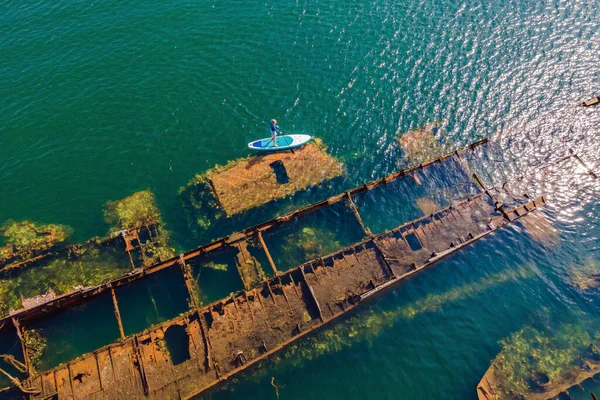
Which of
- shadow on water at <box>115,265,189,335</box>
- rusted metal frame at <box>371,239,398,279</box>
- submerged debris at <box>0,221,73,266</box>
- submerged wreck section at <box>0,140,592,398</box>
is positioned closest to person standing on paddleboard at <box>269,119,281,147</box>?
submerged wreck section at <box>0,140,592,398</box>

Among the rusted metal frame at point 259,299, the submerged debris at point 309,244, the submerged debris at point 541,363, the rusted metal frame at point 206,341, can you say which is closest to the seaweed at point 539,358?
the submerged debris at point 541,363

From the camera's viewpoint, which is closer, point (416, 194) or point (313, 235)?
point (313, 235)

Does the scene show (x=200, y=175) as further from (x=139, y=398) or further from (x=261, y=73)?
(x=139, y=398)

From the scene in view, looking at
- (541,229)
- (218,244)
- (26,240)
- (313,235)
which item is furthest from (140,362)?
(541,229)

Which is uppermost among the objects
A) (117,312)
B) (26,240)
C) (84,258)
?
(26,240)

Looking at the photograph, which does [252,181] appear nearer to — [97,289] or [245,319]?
[245,319]

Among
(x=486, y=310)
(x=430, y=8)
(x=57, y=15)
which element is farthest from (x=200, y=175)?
(x=430, y=8)

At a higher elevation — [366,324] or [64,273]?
[64,273]

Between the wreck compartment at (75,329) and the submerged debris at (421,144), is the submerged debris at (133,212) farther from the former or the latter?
the submerged debris at (421,144)
